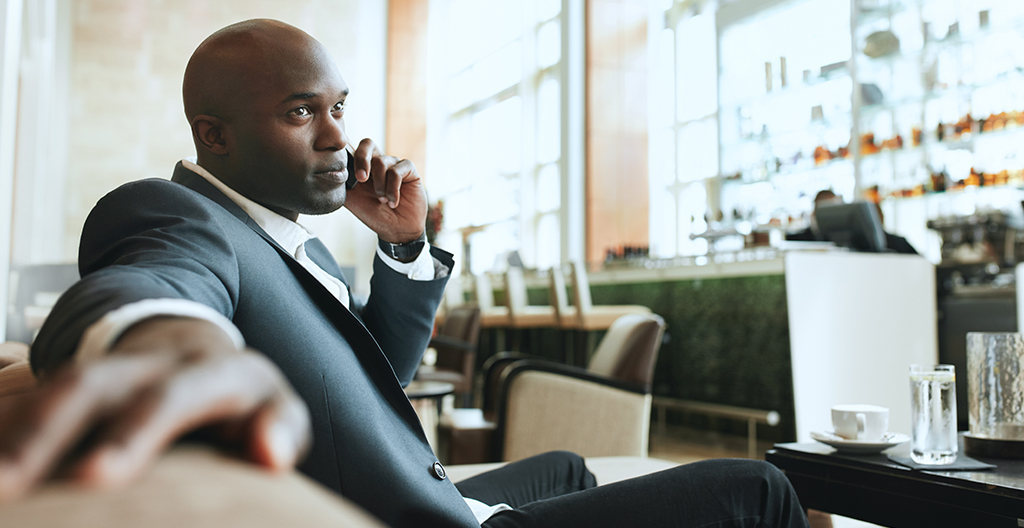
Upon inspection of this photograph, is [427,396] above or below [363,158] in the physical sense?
below

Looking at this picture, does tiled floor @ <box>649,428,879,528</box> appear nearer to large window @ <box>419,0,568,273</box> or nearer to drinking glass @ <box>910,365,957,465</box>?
drinking glass @ <box>910,365,957,465</box>

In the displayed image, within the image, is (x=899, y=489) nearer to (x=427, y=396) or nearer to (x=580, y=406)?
(x=580, y=406)

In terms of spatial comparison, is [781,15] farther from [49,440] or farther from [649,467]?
[49,440]

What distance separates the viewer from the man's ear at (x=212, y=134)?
3.11 ft

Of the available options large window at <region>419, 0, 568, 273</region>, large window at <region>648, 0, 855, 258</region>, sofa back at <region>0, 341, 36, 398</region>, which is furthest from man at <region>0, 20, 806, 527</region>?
large window at <region>419, 0, 568, 273</region>

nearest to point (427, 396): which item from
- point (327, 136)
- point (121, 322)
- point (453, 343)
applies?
point (327, 136)

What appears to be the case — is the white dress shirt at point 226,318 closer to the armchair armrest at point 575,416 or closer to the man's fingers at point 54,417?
the man's fingers at point 54,417

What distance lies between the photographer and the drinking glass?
1.28m

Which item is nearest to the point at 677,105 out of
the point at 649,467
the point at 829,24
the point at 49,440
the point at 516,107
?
the point at 829,24

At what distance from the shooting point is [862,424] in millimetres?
1404

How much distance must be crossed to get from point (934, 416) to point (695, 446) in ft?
10.5

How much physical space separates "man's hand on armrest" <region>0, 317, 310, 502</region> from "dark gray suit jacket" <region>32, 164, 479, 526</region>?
0.25 m

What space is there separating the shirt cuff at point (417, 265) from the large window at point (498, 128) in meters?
6.89

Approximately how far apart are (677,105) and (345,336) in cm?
747
